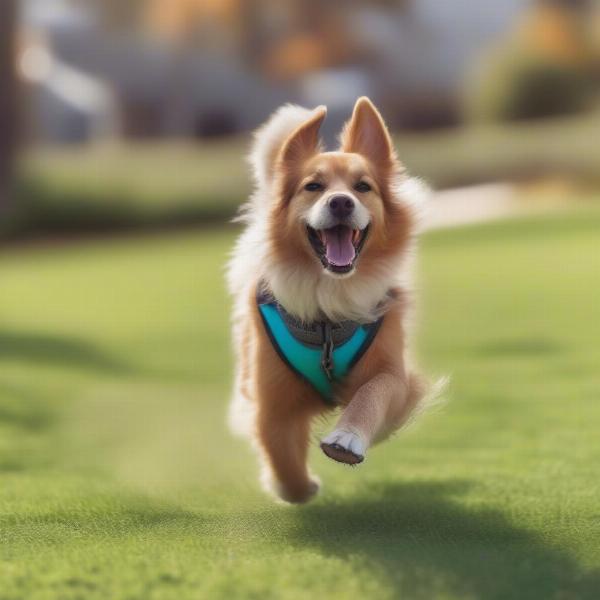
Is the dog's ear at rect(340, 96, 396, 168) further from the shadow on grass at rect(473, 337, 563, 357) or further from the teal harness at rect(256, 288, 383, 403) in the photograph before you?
the shadow on grass at rect(473, 337, 563, 357)

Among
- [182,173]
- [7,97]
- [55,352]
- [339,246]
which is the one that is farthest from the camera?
[182,173]

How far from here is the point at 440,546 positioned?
4.00 metres

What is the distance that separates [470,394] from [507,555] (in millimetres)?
3783

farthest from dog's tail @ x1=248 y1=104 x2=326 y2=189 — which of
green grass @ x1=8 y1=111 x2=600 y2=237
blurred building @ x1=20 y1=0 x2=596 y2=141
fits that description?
blurred building @ x1=20 y1=0 x2=596 y2=141

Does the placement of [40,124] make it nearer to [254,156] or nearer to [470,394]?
[470,394]

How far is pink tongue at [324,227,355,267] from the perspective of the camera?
13.6 ft

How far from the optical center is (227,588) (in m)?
3.49

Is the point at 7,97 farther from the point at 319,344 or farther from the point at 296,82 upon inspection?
the point at 296,82

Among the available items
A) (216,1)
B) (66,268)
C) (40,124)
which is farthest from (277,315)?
(40,124)

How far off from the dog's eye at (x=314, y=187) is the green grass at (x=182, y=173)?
61.6 feet

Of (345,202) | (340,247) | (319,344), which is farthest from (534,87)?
(345,202)

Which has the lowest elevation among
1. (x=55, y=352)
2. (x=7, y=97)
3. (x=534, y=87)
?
(x=55, y=352)

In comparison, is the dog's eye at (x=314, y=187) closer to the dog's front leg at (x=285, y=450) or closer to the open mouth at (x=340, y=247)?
the open mouth at (x=340, y=247)

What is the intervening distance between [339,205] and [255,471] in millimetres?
2078
